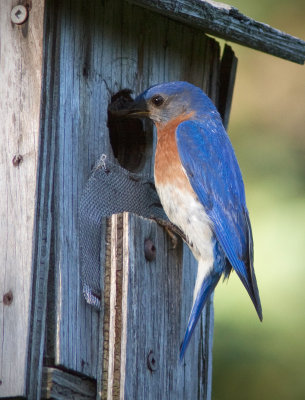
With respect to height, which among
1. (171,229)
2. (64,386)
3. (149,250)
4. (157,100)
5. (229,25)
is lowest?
(64,386)

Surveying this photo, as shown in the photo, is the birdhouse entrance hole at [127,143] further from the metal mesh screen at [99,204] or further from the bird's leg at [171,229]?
the bird's leg at [171,229]

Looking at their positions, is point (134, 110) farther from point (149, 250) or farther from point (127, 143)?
point (149, 250)

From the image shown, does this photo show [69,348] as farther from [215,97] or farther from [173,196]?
[215,97]

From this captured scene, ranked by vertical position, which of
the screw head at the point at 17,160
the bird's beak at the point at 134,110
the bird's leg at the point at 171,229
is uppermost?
the bird's beak at the point at 134,110

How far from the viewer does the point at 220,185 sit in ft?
18.1

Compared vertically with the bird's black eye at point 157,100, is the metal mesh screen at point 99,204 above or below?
below

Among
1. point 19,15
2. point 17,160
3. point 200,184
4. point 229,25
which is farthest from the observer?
point 229,25

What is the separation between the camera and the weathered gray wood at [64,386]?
4855 millimetres

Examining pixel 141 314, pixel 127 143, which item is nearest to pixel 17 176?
pixel 141 314

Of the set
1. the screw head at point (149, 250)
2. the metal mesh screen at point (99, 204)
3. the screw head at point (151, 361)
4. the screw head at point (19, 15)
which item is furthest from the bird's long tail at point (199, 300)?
the screw head at point (19, 15)

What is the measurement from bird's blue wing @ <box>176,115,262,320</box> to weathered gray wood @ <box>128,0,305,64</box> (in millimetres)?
445

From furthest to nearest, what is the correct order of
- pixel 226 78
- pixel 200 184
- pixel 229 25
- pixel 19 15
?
1. pixel 226 78
2. pixel 229 25
3. pixel 200 184
4. pixel 19 15

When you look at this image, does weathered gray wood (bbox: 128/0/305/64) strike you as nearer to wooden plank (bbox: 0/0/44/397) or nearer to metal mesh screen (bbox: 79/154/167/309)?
wooden plank (bbox: 0/0/44/397)

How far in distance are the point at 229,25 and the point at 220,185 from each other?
0.76 meters
